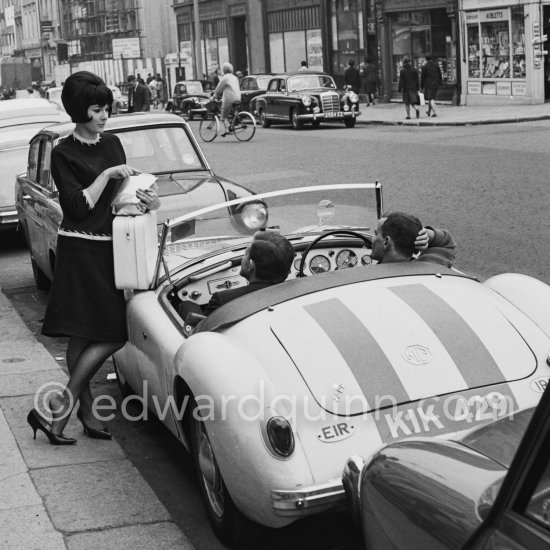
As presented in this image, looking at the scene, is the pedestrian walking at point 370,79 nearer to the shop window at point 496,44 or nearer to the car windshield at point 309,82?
the shop window at point 496,44

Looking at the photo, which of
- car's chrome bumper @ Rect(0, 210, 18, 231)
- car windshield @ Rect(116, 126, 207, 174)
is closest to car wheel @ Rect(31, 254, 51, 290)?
car windshield @ Rect(116, 126, 207, 174)

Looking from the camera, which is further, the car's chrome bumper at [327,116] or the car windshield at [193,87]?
the car windshield at [193,87]

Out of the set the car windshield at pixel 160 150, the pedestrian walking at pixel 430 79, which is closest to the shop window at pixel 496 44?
the pedestrian walking at pixel 430 79

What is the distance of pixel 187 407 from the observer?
4926mm

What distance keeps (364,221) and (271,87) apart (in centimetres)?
2912

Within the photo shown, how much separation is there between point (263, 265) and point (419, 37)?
35611mm

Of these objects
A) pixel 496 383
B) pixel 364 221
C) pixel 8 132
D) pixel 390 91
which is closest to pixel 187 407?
pixel 496 383

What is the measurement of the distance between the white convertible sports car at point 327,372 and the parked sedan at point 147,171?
3.98m

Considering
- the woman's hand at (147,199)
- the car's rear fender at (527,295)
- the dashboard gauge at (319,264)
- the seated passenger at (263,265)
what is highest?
the woman's hand at (147,199)

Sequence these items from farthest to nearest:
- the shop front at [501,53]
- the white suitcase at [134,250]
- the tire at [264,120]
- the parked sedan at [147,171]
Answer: the tire at [264,120], the shop front at [501,53], the parked sedan at [147,171], the white suitcase at [134,250]

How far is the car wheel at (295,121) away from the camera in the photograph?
32.2 m

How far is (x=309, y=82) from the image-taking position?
1332 inches

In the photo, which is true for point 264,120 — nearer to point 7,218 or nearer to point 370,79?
point 370,79

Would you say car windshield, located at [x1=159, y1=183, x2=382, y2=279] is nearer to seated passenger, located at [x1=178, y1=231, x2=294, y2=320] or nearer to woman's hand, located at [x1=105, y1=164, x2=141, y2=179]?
woman's hand, located at [x1=105, y1=164, x2=141, y2=179]
